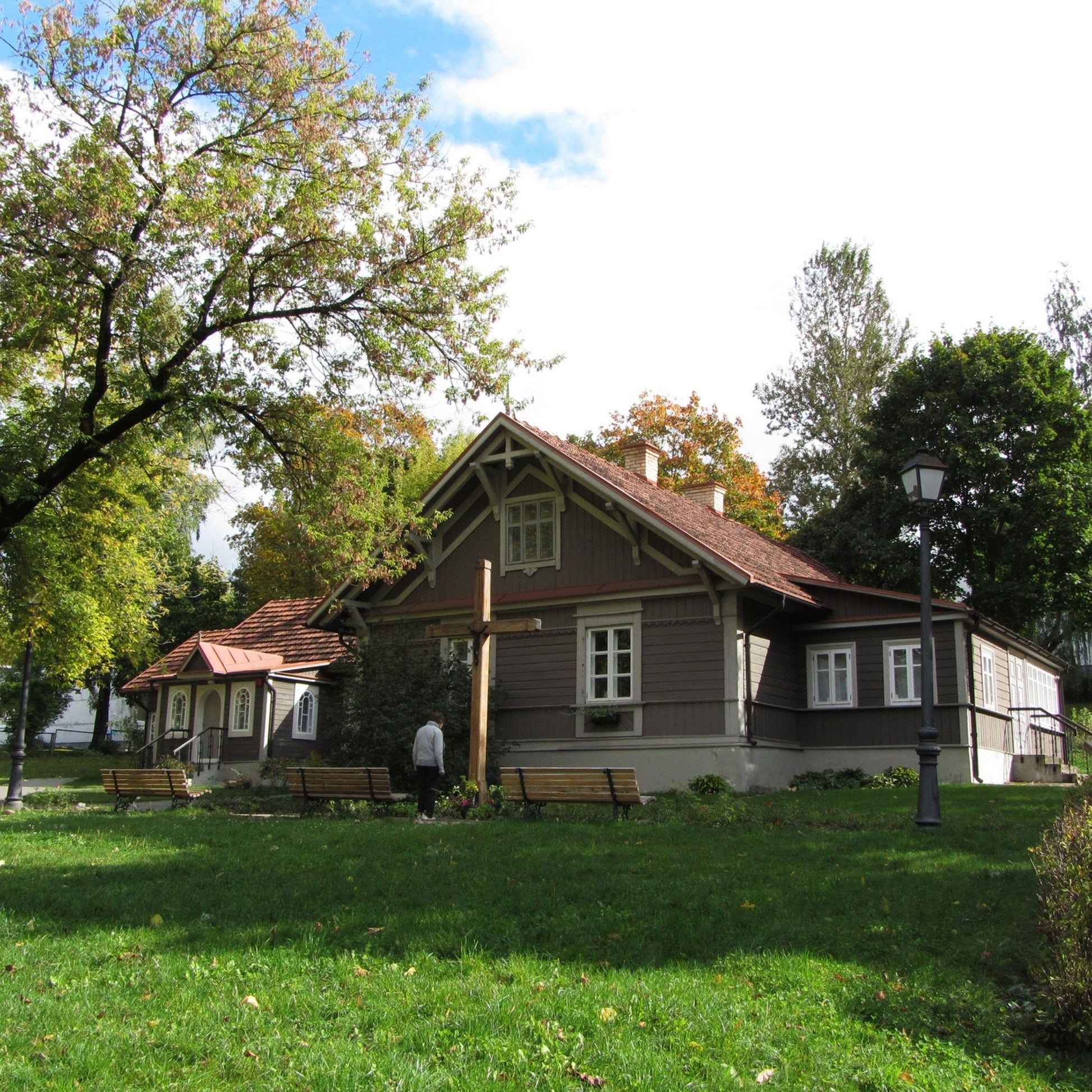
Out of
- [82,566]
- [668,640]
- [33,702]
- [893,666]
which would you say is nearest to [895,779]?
[893,666]

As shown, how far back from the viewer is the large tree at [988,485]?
29.7 meters

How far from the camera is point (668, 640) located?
2206 cm

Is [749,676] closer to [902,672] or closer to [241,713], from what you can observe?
[902,672]

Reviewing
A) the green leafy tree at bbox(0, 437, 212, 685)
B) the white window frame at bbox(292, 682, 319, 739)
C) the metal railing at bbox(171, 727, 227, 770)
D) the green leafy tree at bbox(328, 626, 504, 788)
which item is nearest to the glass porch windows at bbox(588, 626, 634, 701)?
the green leafy tree at bbox(328, 626, 504, 788)

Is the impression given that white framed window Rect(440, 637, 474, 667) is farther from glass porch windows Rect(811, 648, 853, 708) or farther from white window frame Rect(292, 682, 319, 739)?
white window frame Rect(292, 682, 319, 739)

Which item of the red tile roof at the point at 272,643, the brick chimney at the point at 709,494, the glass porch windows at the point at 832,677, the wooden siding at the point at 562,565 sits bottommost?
the glass porch windows at the point at 832,677

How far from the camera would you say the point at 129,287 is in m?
16.3

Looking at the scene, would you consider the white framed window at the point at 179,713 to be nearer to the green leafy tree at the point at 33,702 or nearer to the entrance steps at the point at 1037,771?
the green leafy tree at the point at 33,702

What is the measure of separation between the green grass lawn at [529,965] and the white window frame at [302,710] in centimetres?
1852

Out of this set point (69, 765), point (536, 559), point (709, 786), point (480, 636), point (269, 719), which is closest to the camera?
point (480, 636)

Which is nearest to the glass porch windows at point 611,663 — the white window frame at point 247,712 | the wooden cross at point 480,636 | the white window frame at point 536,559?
the white window frame at point 536,559

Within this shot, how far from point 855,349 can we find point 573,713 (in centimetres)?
2537

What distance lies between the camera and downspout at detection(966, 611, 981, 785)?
21.9 metres

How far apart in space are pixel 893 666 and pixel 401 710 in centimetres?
1025
